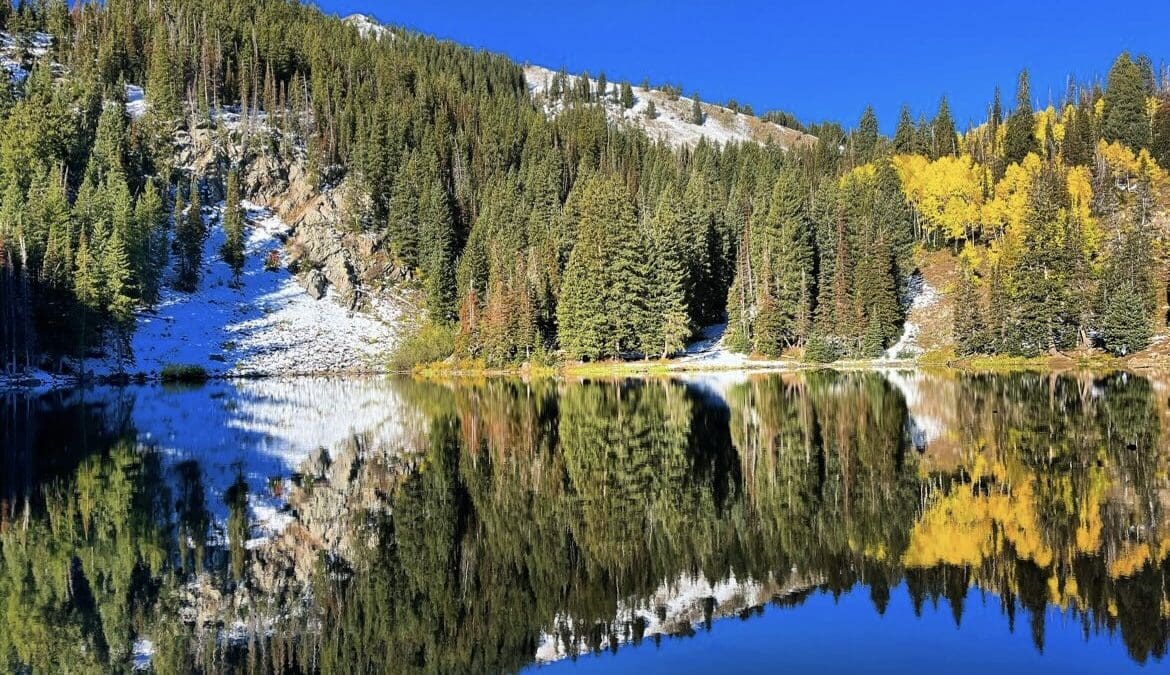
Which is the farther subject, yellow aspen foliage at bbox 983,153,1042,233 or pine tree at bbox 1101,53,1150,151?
pine tree at bbox 1101,53,1150,151

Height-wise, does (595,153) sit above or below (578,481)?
above

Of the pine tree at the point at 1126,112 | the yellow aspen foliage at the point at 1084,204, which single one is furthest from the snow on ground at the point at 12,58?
the pine tree at the point at 1126,112

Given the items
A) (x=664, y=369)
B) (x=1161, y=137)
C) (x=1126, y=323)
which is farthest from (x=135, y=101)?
(x=1161, y=137)

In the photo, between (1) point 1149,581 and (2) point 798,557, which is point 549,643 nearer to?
(2) point 798,557

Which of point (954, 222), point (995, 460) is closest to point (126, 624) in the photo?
point (995, 460)

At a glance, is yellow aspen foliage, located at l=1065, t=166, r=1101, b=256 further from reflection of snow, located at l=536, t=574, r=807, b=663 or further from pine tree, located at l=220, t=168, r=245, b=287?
pine tree, located at l=220, t=168, r=245, b=287

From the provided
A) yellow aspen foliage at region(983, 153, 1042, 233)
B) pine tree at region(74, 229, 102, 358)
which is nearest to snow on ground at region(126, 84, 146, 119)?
pine tree at region(74, 229, 102, 358)

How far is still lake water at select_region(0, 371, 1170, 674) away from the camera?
421 inches

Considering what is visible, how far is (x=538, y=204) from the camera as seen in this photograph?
376 feet

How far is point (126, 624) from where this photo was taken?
1179 cm

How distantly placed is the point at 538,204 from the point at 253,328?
135ft

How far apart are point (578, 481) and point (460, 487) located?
3.07 metres

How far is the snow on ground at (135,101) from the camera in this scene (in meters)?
118

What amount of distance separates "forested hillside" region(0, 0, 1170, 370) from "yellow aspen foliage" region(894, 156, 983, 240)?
0.38m
